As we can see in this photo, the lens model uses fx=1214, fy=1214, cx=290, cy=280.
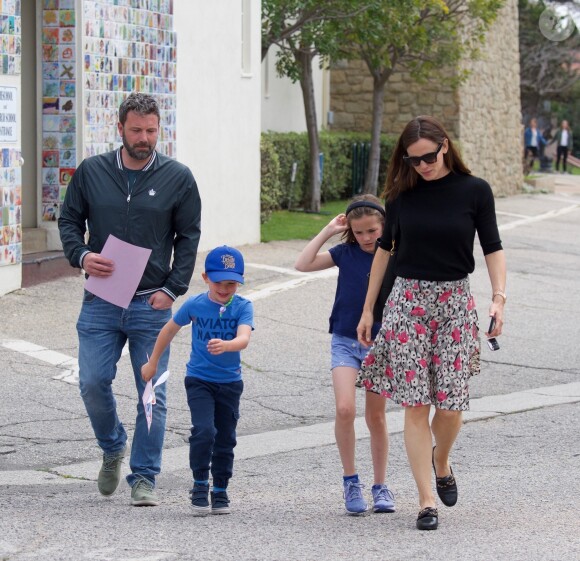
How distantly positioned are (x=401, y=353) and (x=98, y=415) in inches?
60.0

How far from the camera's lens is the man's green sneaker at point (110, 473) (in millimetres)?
5902


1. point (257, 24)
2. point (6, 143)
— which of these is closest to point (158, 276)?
point (6, 143)

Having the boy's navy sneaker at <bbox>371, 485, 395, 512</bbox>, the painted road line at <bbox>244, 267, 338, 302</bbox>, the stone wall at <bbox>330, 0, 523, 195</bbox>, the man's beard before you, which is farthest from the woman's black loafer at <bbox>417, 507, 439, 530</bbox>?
the stone wall at <bbox>330, 0, 523, 195</bbox>

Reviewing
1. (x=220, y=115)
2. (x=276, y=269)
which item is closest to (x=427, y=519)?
(x=276, y=269)

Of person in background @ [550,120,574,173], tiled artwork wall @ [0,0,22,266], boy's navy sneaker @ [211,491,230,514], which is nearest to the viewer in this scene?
boy's navy sneaker @ [211,491,230,514]

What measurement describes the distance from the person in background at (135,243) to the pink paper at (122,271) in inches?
1.6

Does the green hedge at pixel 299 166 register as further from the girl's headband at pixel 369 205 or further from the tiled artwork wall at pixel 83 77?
the girl's headband at pixel 369 205

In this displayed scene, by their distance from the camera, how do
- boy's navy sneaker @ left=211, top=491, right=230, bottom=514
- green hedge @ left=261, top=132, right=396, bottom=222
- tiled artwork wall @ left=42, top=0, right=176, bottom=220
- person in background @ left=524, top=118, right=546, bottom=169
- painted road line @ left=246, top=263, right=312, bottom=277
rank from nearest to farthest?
boy's navy sneaker @ left=211, top=491, right=230, bottom=514 < tiled artwork wall @ left=42, top=0, right=176, bottom=220 < painted road line @ left=246, top=263, right=312, bottom=277 < green hedge @ left=261, top=132, right=396, bottom=222 < person in background @ left=524, top=118, right=546, bottom=169

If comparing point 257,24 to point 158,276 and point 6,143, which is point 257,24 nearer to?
point 6,143

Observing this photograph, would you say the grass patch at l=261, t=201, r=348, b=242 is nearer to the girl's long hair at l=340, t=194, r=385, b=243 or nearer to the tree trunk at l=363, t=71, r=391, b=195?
the tree trunk at l=363, t=71, r=391, b=195

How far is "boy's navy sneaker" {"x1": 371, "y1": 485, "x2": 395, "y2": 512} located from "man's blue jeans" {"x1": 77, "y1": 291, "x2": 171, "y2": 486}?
3.48 feet

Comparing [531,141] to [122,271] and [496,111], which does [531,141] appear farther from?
[122,271]

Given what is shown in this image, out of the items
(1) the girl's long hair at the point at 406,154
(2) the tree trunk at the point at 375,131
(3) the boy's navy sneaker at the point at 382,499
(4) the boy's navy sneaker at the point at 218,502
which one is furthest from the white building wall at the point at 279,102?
(4) the boy's navy sneaker at the point at 218,502

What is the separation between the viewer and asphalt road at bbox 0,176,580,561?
5062mm
